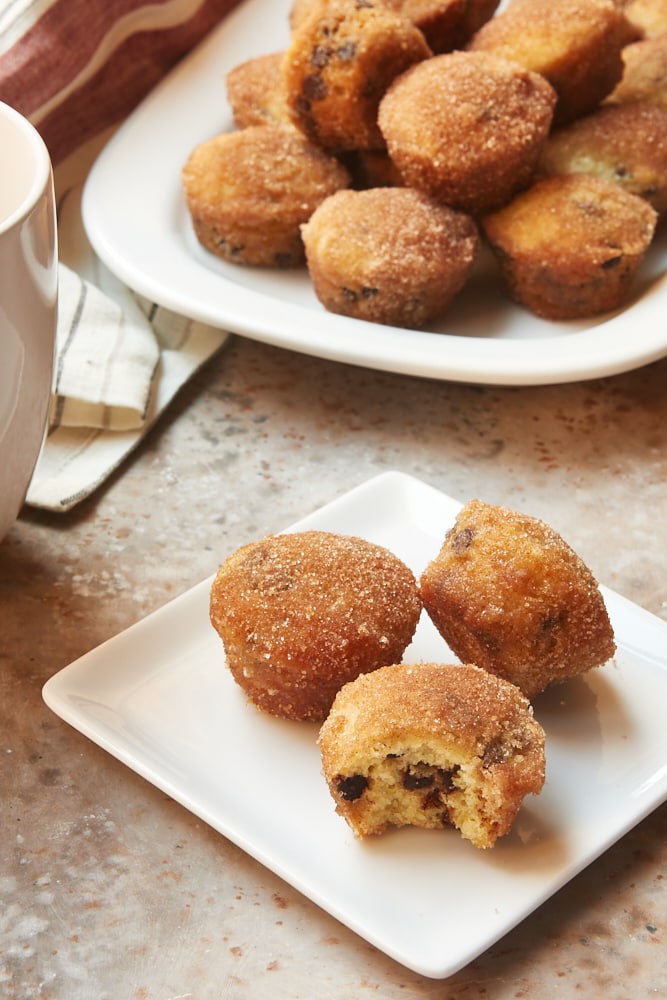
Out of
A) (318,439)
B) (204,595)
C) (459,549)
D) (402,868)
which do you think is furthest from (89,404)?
(402,868)

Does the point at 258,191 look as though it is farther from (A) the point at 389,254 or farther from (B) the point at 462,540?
(B) the point at 462,540

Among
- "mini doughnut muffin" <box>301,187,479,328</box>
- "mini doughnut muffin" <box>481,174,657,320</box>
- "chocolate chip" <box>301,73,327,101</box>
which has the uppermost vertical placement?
"chocolate chip" <box>301,73,327,101</box>

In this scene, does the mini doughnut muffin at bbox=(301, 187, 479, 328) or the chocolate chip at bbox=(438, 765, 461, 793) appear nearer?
the chocolate chip at bbox=(438, 765, 461, 793)

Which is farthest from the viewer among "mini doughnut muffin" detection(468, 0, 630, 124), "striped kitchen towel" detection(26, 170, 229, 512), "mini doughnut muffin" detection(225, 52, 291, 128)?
"mini doughnut muffin" detection(225, 52, 291, 128)

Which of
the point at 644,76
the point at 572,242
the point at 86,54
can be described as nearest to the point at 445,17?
the point at 644,76

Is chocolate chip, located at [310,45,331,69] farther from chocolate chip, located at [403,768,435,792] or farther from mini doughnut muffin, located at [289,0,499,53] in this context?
chocolate chip, located at [403,768,435,792]

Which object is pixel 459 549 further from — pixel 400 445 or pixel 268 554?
pixel 400 445

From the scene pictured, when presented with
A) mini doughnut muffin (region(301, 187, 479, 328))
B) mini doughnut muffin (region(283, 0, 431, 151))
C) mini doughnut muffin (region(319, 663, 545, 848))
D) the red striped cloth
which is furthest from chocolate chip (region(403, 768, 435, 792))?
the red striped cloth
